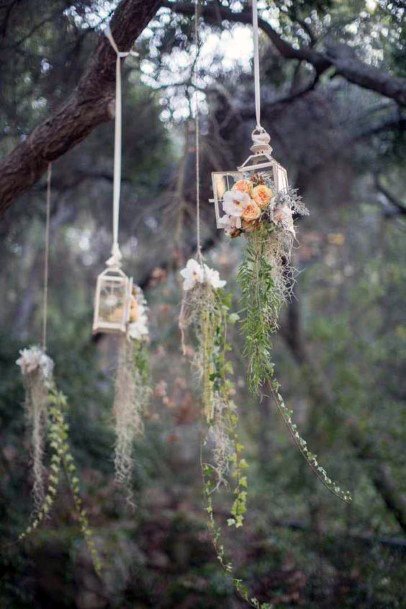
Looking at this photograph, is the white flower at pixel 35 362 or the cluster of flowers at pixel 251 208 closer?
the cluster of flowers at pixel 251 208

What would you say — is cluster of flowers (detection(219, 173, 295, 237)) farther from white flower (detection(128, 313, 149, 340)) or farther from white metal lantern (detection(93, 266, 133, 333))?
white flower (detection(128, 313, 149, 340))

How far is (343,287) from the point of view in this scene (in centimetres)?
893

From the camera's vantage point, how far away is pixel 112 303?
2717 millimetres

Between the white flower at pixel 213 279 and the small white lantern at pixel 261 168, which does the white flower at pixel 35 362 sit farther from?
the small white lantern at pixel 261 168

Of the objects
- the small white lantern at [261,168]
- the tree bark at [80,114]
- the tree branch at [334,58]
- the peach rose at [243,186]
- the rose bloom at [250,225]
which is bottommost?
the rose bloom at [250,225]

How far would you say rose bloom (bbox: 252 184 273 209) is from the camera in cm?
217

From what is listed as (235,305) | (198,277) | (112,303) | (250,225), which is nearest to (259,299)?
(250,225)

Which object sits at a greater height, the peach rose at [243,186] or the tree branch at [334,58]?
the tree branch at [334,58]

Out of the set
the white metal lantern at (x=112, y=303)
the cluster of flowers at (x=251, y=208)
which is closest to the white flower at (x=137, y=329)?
the white metal lantern at (x=112, y=303)

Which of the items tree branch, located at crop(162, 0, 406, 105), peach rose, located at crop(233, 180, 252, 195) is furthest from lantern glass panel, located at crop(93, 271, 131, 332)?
tree branch, located at crop(162, 0, 406, 105)

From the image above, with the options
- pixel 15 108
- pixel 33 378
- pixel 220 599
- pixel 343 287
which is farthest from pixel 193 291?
pixel 343 287

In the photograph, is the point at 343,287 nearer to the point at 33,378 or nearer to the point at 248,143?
the point at 248,143

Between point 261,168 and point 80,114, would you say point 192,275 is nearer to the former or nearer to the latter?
point 261,168

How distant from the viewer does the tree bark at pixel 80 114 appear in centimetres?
248
